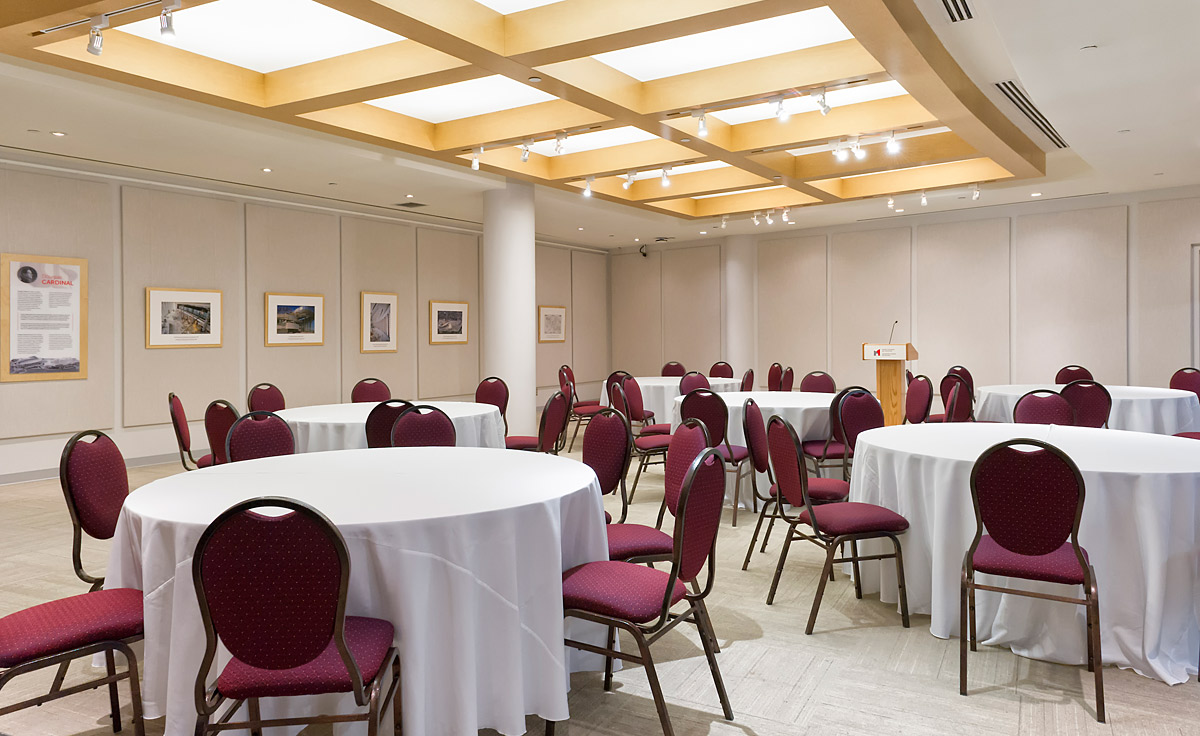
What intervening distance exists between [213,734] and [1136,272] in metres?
12.2

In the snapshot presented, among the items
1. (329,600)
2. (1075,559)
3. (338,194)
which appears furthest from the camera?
(338,194)

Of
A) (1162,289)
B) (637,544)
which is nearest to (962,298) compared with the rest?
(1162,289)

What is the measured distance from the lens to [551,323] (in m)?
14.9

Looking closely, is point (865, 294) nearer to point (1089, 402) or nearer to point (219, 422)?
point (1089, 402)

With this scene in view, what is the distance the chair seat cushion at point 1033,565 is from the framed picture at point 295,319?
901 cm

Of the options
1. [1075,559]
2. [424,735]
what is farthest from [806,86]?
[424,735]

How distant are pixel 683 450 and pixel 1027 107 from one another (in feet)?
17.5

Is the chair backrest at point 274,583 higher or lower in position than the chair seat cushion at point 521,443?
higher

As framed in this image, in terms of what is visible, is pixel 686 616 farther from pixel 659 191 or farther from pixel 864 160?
pixel 659 191

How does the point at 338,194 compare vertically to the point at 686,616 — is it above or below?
above

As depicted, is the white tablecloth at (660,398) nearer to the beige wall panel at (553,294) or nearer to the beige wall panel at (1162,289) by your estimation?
the beige wall panel at (553,294)

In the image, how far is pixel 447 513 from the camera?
100 inches

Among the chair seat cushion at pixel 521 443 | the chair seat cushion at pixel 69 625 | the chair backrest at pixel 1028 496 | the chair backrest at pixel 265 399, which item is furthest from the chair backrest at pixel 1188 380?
the chair seat cushion at pixel 69 625

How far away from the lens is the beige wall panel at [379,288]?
1103cm
